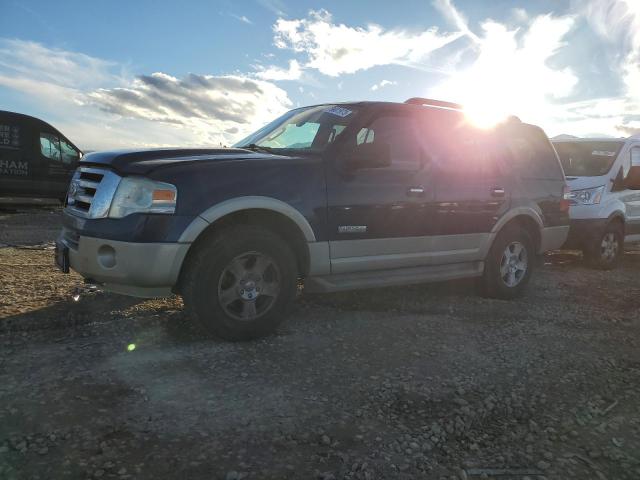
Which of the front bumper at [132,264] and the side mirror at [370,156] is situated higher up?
the side mirror at [370,156]

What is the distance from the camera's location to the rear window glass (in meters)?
10.6

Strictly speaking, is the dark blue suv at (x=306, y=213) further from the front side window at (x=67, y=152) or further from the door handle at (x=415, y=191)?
the front side window at (x=67, y=152)

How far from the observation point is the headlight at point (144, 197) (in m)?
3.23

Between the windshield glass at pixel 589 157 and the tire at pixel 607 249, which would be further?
the windshield glass at pixel 589 157

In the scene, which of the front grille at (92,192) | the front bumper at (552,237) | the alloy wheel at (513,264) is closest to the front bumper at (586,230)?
the front bumper at (552,237)

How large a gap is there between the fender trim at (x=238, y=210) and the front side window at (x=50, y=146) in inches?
378

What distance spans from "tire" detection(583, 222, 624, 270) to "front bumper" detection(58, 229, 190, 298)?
6.54 meters

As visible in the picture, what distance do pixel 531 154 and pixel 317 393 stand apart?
411 centimetres

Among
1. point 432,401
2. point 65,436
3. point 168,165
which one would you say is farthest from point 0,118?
point 432,401

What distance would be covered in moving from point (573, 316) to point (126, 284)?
4083 millimetres

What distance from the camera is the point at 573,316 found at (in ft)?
15.8

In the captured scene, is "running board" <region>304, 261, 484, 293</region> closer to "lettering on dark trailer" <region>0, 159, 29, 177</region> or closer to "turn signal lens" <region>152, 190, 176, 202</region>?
"turn signal lens" <region>152, 190, 176, 202</region>

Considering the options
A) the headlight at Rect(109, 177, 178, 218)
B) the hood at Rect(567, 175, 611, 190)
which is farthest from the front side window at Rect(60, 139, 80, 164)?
the hood at Rect(567, 175, 611, 190)

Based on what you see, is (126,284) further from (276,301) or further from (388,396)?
(388,396)
